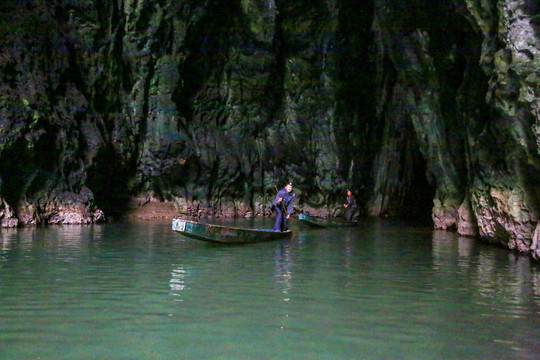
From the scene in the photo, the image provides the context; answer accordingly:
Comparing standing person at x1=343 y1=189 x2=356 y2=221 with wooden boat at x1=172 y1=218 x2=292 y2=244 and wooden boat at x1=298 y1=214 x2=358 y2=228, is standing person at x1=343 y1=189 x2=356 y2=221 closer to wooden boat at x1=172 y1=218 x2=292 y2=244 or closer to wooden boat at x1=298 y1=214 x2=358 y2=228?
wooden boat at x1=298 y1=214 x2=358 y2=228

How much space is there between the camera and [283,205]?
55.9 feet

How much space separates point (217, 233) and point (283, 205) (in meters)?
3.59

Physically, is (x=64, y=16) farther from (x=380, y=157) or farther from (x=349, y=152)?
(x=380, y=157)

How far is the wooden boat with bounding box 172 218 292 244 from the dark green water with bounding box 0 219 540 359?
63 cm

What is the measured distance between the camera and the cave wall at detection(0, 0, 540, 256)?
15000 mm

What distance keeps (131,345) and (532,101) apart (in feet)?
30.7

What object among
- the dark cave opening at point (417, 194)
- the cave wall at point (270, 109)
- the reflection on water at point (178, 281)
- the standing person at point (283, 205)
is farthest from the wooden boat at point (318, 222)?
the dark cave opening at point (417, 194)

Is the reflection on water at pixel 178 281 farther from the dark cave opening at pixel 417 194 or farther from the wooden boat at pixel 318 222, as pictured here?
the dark cave opening at pixel 417 194

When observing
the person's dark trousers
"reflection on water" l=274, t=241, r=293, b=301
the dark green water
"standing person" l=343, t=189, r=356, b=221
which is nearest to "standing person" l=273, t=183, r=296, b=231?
the person's dark trousers

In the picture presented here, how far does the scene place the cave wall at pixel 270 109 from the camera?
1500cm

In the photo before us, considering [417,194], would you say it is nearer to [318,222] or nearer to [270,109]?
[270,109]

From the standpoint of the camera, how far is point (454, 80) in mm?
21969

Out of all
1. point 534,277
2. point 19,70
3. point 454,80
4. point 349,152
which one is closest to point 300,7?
point 349,152

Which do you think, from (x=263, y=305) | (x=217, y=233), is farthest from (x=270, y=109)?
(x=263, y=305)
